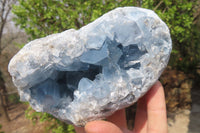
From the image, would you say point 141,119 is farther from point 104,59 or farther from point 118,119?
point 104,59

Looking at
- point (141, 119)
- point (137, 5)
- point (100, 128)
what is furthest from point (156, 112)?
point (137, 5)

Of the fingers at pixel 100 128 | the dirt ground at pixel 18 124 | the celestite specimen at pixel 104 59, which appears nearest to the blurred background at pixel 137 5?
the dirt ground at pixel 18 124

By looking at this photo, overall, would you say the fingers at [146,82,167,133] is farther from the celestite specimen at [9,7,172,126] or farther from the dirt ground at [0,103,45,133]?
the dirt ground at [0,103,45,133]

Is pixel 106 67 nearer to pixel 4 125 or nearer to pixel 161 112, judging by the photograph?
pixel 161 112

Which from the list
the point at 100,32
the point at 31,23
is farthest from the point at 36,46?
the point at 31,23

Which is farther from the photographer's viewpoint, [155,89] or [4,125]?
[4,125]

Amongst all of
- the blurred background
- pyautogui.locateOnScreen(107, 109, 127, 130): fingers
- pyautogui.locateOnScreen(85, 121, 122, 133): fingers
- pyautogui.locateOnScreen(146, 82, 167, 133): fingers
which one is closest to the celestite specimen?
pyautogui.locateOnScreen(85, 121, 122, 133): fingers

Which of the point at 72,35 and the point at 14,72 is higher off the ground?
the point at 72,35

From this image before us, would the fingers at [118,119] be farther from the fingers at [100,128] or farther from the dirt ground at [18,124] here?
the dirt ground at [18,124]
